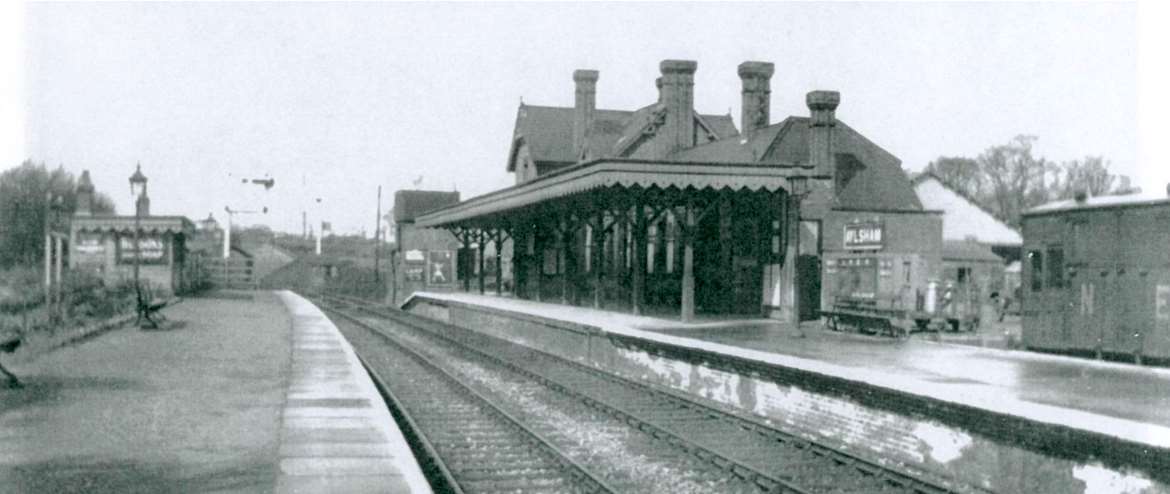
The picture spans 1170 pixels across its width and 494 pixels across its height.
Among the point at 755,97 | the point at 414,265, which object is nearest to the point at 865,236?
the point at 755,97

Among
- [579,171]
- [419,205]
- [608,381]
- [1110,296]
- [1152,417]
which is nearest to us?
[1152,417]

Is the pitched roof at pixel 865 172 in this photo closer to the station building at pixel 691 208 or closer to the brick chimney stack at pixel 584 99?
the station building at pixel 691 208

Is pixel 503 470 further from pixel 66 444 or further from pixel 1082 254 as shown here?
pixel 1082 254

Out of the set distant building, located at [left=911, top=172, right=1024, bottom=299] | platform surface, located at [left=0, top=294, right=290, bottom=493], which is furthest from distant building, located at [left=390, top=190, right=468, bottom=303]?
platform surface, located at [left=0, top=294, right=290, bottom=493]

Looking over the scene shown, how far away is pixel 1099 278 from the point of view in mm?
14977

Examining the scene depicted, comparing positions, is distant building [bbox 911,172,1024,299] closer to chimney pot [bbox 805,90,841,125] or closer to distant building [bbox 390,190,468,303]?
chimney pot [bbox 805,90,841,125]

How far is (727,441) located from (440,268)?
50.0 m

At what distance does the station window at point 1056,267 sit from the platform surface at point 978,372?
1073 millimetres

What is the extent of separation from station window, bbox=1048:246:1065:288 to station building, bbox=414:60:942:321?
12.8 ft

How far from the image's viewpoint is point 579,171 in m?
22.4

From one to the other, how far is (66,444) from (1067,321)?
12.8 m

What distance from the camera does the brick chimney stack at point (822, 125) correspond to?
117 ft

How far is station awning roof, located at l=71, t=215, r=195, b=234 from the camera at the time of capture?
132ft

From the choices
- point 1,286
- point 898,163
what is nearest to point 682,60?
point 898,163
